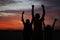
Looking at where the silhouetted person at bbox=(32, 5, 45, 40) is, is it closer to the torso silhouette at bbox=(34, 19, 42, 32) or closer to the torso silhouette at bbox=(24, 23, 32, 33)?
the torso silhouette at bbox=(34, 19, 42, 32)

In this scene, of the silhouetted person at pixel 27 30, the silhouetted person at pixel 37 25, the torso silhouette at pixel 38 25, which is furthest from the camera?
the silhouetted person at pixel 27 30

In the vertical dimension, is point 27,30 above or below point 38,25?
below

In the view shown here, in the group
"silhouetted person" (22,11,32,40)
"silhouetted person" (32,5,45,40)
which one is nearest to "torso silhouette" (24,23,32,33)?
"silhouetted person" (22,11,32,40)

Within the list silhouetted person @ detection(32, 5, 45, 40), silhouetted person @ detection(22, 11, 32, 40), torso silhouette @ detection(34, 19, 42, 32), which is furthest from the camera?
silhouetted person @ detection(22, 11, 32, 40)

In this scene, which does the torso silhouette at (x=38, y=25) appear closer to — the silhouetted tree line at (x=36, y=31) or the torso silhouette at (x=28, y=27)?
the silhouetted tree line at (x=36, y=31)

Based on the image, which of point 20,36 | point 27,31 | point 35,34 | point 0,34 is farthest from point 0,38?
point 35,34

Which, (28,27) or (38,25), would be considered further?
(28,27)

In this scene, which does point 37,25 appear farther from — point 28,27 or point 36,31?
point 28,27

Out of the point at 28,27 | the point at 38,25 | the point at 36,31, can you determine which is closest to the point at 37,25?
the point at 38,25

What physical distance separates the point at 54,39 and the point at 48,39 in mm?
446

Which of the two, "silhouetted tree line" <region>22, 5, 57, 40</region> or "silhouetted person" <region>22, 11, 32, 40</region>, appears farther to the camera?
"silhouetted person" <region>22, 11, 32, 40</region>

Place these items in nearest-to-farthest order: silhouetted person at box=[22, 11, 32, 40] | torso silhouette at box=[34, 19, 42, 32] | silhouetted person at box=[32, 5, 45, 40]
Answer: silhouetted person at box=[32, 5, 45, 40] < torso silhouette at box=[34, 19, 42, 32] < silhouetted person at box=[22, 11, 32, 40]

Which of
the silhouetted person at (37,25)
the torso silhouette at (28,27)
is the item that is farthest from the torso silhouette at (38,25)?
the torso silhouette at (28,27)

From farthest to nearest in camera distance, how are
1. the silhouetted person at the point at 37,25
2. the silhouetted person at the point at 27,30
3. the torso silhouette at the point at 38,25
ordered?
1. the silhouetted person at the point at 27,30
2. the torso silhouette at the point at 38,25
3. the silhouetted person at the point at 37,25
